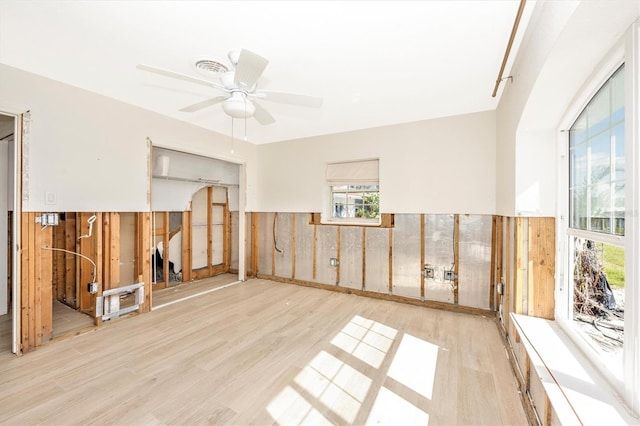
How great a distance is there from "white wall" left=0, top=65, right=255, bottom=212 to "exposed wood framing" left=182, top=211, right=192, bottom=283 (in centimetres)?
150

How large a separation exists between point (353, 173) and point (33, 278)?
399cm

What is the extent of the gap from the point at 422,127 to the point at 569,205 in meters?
2.14

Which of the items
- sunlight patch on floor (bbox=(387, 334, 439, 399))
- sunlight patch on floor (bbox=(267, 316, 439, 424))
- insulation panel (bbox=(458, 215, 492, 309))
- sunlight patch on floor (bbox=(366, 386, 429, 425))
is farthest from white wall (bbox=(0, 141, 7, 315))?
insulation panel (bbox=(458, 215, 492, 309))

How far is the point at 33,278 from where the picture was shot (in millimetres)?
2467

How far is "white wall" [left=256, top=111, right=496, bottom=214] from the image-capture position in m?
3.31

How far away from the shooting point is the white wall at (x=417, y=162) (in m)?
3.31

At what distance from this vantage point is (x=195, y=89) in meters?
2.73

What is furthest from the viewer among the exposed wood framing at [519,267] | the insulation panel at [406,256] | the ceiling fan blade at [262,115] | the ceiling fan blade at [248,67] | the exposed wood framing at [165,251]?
the exposed wood framing at [165,251]

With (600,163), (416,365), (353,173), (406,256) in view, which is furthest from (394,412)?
(353,173)

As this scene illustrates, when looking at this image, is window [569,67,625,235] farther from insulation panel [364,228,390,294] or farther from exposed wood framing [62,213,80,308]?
exposed wood framing [62,213,80,308]

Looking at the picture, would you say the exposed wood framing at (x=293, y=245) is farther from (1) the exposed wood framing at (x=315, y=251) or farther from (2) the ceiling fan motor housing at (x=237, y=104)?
(2) the ceiling fan motor housing at (x=237, y=104)

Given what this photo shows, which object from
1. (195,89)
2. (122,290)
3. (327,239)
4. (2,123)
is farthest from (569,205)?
(2,123)

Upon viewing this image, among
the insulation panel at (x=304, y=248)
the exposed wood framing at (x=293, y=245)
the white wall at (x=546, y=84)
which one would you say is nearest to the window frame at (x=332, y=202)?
the insulation panel at (x=304, y=248)

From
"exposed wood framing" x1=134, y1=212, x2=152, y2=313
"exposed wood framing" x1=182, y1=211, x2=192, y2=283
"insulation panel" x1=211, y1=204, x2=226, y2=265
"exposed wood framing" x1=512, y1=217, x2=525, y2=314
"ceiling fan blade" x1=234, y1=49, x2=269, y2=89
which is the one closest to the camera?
"ceiling fan blade" x1=234, y1=49, x2=269, y2=89
